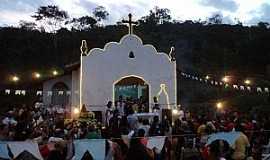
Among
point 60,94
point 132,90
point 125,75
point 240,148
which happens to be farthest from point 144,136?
point 60,94

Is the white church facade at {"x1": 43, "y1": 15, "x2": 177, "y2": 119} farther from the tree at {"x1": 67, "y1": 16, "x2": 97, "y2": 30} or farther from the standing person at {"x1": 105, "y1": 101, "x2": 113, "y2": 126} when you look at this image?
the tree at {"x1": 67, "y1": 16, "x2": 97, "y2": 30}

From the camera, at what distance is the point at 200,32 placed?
65.0 meters

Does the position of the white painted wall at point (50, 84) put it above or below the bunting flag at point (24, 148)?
above

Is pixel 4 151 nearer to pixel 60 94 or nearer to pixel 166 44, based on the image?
pixel 60 94

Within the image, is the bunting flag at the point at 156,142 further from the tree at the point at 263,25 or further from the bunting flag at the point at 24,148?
the tree at the point at 263,25

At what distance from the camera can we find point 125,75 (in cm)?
2506

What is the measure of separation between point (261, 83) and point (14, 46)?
2816 centimetres

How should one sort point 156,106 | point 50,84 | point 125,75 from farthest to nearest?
point 50,84 → point 125,75 → point 156,106

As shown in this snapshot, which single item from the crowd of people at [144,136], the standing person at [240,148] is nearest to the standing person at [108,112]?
the crowd of people at [144,136]

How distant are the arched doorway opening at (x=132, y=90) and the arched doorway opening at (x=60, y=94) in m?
4.14

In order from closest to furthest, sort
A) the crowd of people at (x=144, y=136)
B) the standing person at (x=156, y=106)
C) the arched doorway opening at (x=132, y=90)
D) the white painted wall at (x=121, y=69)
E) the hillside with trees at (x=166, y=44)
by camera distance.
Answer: the crowd of people at (x=144, y=136)
the standing person at (x=156, y=106)
the white painted wall at (x=121, y=69)
the arched doorway opening at (x=132, y=90)
the hillside with trees at (x=166, y=44)

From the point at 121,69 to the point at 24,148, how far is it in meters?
13.5

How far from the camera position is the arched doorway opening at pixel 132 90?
2505cm

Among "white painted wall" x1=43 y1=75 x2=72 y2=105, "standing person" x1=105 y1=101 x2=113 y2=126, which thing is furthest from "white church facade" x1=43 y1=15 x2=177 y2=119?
"white painted wall" x1=43 y1=75 x2=72 y2=105
